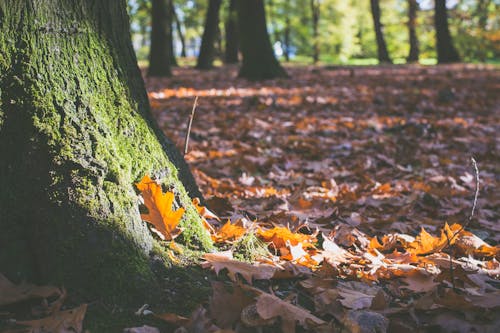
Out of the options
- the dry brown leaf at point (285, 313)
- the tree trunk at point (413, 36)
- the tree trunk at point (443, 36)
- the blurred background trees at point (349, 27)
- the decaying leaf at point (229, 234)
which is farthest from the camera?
the tree trunk at point (413, 36)

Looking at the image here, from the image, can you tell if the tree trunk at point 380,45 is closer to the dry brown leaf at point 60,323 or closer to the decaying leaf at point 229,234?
the decaying leaf at point 229,234

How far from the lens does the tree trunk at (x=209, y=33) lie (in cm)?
1557

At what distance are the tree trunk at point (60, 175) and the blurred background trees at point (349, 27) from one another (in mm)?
14436

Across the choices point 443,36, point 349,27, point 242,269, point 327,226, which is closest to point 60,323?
point 242,269

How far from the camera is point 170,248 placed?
1.91 meters

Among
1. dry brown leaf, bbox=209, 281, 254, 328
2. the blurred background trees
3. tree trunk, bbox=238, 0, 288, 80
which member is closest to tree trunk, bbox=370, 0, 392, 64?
the blurred background trees

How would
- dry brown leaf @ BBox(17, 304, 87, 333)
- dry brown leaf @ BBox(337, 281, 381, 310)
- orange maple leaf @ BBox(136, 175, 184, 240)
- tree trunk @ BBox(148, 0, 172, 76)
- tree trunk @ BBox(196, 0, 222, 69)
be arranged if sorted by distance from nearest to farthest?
dry brown leaf @ BBox(17, 304, 87, 333) < dry brown leaf @ BBox(337, 281, 381, 310) < orange maple leaf @ BBox(136, 175, 184, 240) < tree trunk @ BBox(148, 0, 172, 76) < tree trunk @ BBox(196, 0, 222, 69)

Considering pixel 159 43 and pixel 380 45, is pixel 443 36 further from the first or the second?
pixel 159 43

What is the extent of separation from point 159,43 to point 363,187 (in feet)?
30.6

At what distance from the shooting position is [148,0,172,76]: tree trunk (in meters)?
12.0

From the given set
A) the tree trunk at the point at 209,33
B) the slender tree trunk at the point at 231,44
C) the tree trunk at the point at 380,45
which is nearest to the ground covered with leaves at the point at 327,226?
the tree trunk at the point at 209,33

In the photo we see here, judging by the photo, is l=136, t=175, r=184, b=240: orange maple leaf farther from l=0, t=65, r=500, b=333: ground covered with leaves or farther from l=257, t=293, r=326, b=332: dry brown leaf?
l=257, t=293, r=326, b=332: dry brown leaf

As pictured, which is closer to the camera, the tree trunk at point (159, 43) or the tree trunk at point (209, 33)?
the tree trunk at point (159, 43)

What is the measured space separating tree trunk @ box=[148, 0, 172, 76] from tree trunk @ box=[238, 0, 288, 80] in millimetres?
2284
